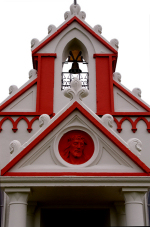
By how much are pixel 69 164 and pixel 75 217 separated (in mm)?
3839

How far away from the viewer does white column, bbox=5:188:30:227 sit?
8.74 metres

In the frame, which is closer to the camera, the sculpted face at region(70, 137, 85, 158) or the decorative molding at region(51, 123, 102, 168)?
Result: the decorative molding at region(51, 123, 102, 168)

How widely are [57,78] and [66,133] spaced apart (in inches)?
172

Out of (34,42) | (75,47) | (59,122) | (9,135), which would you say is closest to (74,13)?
(75,47)

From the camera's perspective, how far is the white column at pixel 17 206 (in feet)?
28.7

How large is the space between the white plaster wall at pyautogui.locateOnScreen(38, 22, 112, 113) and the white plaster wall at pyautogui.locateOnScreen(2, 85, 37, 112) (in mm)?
800

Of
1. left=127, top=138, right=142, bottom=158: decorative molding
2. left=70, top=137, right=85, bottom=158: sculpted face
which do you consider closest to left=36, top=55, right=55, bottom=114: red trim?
left=70, top=137, right=85, bottom=158: sculpted face

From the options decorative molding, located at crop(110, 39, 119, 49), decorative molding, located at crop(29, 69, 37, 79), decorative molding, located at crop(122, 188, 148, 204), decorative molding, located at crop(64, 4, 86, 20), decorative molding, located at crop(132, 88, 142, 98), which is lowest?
decorative molding, located at crop(122, 188, 148, 204)

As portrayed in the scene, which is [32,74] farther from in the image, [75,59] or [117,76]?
[117,76]

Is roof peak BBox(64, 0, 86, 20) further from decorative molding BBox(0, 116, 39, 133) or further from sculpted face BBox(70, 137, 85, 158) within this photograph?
sculpted face BBox(70, 137, 85, 158)

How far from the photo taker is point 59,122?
9719mm

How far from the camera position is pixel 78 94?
1011 cm

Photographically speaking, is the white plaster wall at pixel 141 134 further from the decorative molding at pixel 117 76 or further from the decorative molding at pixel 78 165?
the decorative molding at pixel 78 165

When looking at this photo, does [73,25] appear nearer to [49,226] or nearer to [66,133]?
[66,133]
